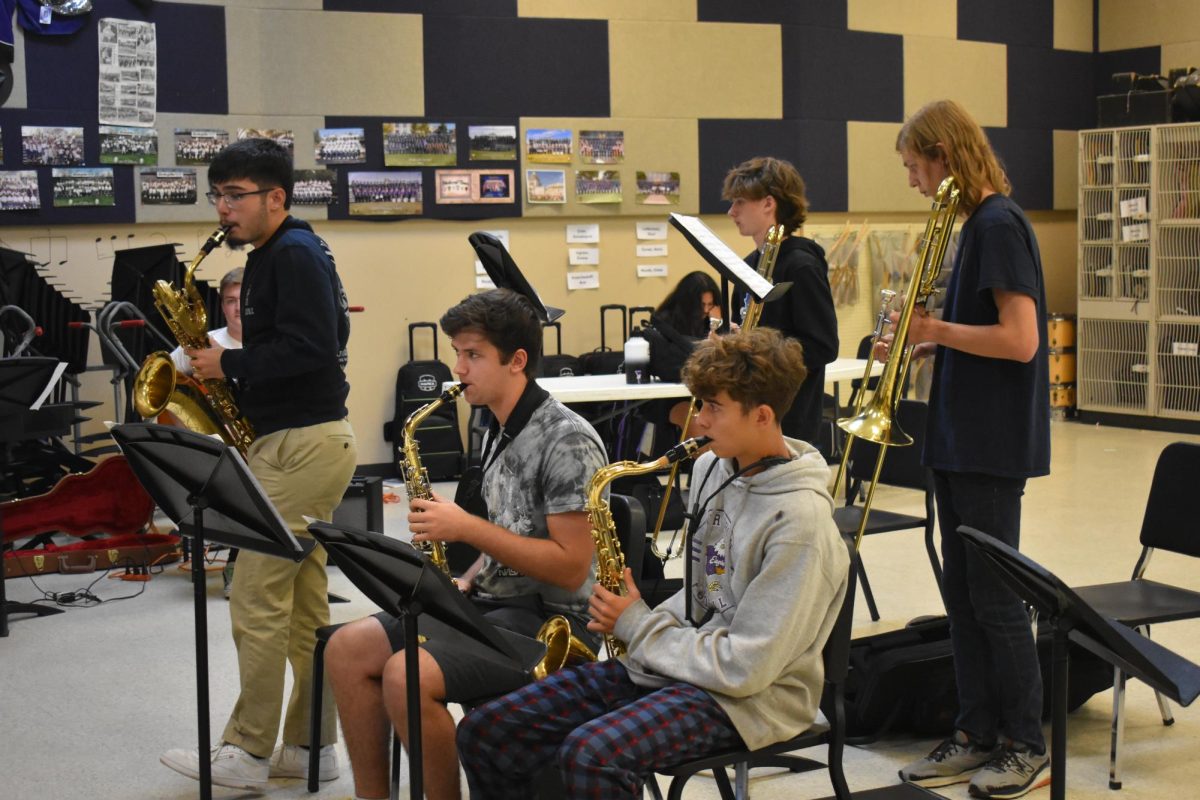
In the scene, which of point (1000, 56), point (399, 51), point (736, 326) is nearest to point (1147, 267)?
point (1000, 56)

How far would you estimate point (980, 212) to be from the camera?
3.29 meters

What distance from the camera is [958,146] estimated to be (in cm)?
329

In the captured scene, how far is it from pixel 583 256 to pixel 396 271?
1309 mm

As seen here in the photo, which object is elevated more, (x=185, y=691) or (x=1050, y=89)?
(x=1050, y=89)

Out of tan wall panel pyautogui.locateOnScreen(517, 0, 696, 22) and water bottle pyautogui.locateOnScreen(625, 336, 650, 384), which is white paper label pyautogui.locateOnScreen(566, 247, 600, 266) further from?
→ water bottle pyautogui.locateOnScreen(625, 336, 650, 384)

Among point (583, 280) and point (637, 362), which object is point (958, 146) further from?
point (583, 280)

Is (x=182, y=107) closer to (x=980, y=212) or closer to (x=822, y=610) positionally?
(x=980, y=212)

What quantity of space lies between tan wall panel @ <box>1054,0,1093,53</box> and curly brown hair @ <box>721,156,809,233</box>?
7.96 meters

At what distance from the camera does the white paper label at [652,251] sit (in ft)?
30.1

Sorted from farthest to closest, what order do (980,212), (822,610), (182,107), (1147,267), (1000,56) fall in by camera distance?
(1000,56)
(1147,267)
(182,107)
(980,212)
(822,610)

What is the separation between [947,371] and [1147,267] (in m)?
7.43

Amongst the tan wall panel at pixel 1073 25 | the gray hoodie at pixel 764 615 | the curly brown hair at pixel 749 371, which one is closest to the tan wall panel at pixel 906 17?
the tan wall panel at pixel 1073 25

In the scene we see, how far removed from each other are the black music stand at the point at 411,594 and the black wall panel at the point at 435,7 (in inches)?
256

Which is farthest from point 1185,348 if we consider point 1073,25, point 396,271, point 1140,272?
point 396,271
